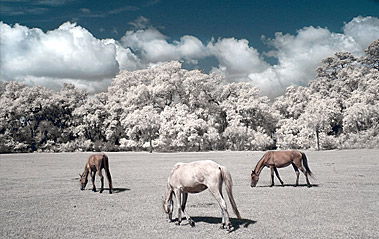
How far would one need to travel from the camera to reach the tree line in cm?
4744

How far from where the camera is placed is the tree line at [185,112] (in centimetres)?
4744

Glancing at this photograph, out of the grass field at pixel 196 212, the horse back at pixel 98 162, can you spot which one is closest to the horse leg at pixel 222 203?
the grass field at pixel 196 212

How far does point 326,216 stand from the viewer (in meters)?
8.62

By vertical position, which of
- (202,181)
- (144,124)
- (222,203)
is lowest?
(222,203)

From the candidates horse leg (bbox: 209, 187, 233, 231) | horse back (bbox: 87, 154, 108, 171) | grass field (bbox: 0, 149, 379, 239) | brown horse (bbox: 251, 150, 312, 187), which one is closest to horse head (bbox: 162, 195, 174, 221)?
grass field (bbox: 0, 149, 379, 239)

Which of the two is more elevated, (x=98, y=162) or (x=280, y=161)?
(x=98, y=162)

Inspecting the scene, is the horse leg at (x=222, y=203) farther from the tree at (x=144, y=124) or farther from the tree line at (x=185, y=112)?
the tree at (x=144, y=124)

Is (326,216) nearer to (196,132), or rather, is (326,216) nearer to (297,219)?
(297,219)

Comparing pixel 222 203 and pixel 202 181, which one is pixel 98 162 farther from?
pixel 222 203

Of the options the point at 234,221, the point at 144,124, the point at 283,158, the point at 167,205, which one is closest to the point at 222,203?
the point at 234,221

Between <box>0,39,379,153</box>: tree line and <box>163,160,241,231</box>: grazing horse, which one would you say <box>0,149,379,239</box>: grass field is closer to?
<box>163,160,241,231</box>: grazing horse

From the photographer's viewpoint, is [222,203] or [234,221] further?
[234,221]

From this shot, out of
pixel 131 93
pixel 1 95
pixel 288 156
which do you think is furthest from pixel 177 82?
pixel 288 156

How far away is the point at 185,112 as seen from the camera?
49.5m
